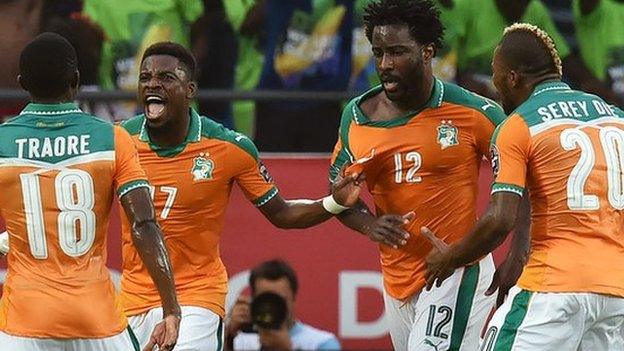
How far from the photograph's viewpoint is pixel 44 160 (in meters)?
7.79

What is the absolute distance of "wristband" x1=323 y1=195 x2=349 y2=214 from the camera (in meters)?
9.52

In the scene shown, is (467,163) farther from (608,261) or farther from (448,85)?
(608,261)

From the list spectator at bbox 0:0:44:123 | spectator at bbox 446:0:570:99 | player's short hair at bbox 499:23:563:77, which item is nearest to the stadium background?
spectator at bbox 446:0:570:99

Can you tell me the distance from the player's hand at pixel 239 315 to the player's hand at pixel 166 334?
432 centimetres

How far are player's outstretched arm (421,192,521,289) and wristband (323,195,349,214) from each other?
0.69 metres

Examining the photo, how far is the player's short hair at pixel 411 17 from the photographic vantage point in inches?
364

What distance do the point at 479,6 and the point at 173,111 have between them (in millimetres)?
3737

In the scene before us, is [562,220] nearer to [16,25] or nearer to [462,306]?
[462,306]

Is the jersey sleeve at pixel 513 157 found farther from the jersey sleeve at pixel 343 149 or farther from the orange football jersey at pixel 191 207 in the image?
the orange football jersey at pixel 191 207

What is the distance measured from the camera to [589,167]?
813 cm

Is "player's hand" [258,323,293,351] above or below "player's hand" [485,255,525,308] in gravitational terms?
below

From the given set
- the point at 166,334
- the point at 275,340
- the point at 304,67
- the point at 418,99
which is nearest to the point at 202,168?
the point at 418,99

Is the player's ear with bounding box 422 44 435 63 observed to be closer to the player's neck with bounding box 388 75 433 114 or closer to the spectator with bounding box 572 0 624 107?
the player's neck with bounding box 388 75 433 114

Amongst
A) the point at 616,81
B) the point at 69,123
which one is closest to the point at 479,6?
the point at 616,81
